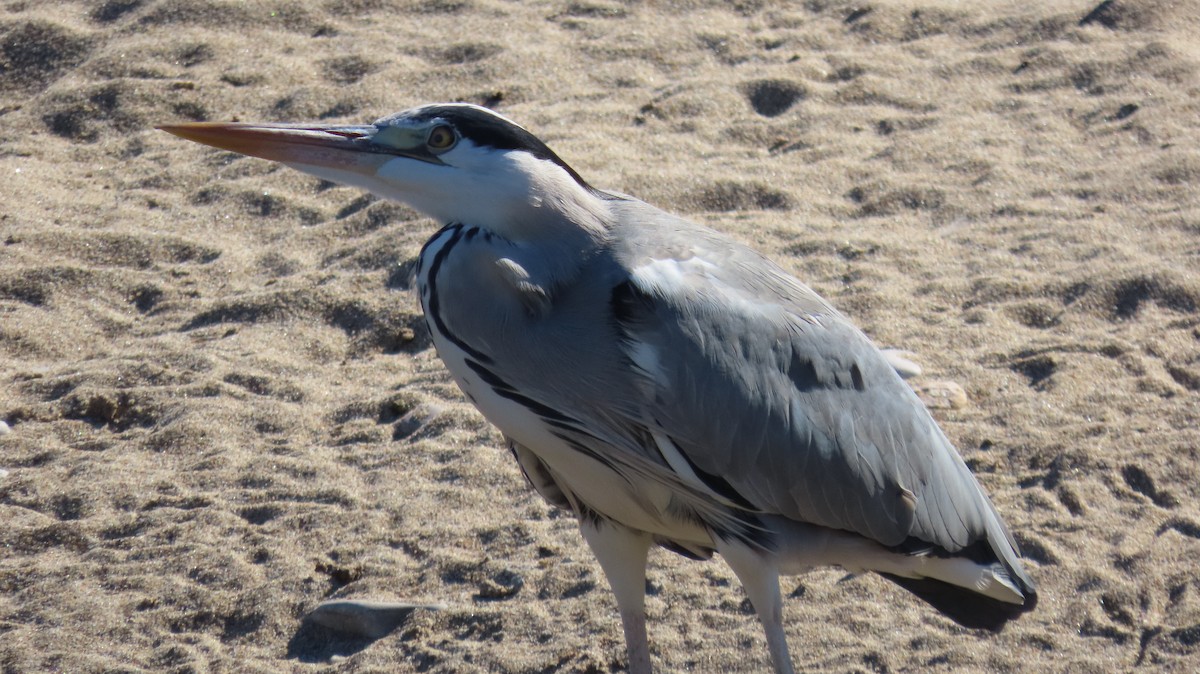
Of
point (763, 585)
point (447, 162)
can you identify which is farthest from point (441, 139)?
point (763, 585)

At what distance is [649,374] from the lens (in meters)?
2.68

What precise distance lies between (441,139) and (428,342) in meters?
1.54

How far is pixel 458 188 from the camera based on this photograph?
9.06 feet

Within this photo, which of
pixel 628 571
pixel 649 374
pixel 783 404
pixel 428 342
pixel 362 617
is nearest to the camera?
pixel 649 374

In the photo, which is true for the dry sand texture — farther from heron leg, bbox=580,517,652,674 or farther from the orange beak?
the orange beak

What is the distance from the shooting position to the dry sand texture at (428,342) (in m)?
3.24

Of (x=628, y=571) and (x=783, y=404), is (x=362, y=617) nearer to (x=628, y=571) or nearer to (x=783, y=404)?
(x=628, y=571)

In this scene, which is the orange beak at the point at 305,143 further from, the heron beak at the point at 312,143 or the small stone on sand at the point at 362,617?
the small stone on sand at the point at 362,617

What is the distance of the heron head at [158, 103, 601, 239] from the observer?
9.01 feet

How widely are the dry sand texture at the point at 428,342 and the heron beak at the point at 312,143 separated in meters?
1.08

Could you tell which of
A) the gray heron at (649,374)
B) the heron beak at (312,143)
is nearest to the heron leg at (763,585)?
the gray heron at (649,374)

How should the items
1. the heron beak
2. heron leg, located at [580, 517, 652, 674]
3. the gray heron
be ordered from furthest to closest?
1. heron leg, located at [580, 517, 652, 674]
2. the heron beak
3. the gray heron

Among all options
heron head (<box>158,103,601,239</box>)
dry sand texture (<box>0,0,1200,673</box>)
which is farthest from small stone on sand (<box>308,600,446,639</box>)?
heron head (<box>158,103,601,239</box>)

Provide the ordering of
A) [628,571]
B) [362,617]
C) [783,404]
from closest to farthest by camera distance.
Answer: [783,404] < [628,571] < [362,617]
